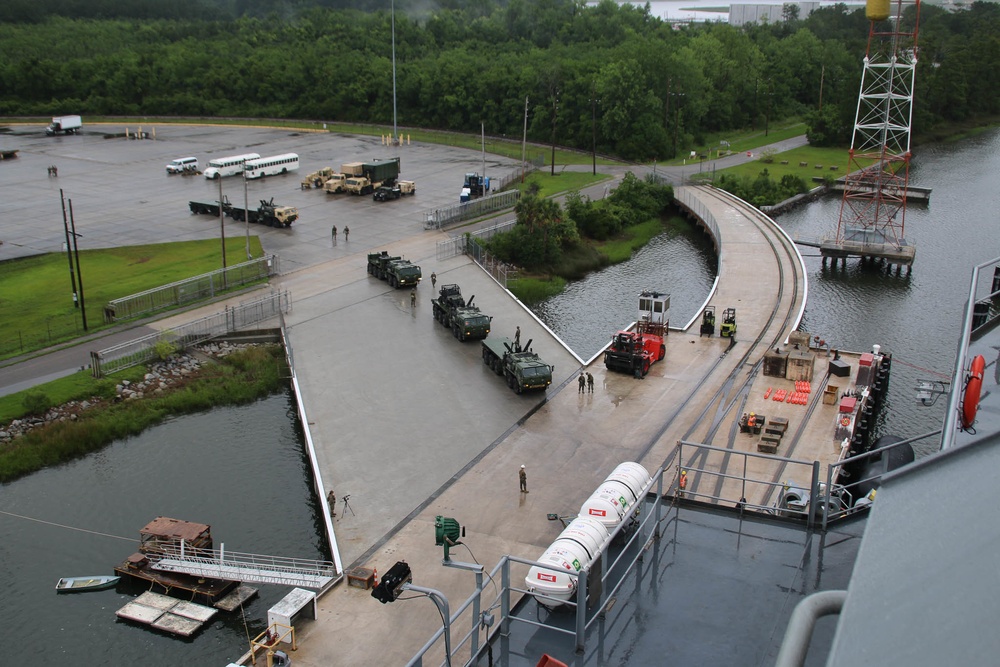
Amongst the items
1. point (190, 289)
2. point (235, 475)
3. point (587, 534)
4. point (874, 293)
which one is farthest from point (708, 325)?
point (190, 289)

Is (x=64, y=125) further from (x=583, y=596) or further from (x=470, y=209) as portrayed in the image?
(x=583, y=596)

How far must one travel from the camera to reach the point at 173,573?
34344 mm

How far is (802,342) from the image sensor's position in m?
51.1

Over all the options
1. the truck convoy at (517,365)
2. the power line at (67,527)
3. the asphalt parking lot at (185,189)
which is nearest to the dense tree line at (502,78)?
the asphalt parking lot at (185,189)

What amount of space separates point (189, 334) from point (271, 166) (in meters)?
49.3

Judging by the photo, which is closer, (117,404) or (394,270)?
(117,404)

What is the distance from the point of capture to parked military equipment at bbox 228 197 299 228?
78.0 metres

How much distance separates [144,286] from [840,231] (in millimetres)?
58571

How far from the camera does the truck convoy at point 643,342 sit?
50.0 meters

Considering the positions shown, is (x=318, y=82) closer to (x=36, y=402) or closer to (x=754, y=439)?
(x=36, y=402)

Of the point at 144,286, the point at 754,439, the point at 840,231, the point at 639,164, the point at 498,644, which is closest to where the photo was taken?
the point at 498,644

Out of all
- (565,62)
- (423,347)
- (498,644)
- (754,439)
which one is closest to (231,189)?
(423,347)

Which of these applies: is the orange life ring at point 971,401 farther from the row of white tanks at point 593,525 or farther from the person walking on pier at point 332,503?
the person walking on pier at point 332,503

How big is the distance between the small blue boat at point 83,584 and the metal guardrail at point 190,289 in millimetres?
25881
